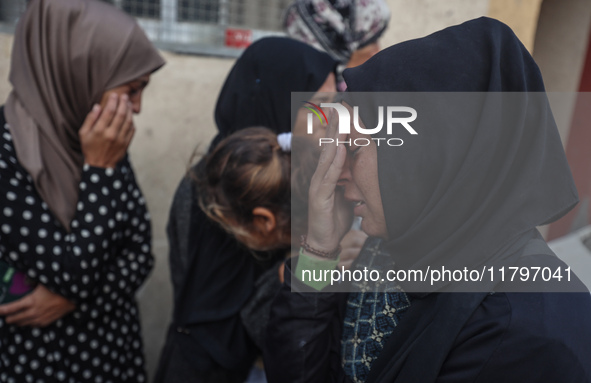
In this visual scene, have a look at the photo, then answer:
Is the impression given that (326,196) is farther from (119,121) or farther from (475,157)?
(119,121)

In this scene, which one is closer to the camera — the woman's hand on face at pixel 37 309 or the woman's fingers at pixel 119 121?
the woman's hand on face at pixel 37 309

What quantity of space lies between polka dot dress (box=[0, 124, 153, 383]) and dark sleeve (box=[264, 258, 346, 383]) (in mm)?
716

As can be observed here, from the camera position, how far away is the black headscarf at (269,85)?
1.73 metres

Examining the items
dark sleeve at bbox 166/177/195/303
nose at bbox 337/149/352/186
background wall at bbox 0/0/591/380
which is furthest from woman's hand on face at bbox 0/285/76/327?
background wall at bbox 0/0/591/380

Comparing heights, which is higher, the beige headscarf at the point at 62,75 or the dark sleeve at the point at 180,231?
the beige headscarf at the point at 62,75

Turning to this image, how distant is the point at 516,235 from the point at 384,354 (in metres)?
0.34

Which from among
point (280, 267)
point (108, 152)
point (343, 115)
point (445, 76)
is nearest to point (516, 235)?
point (445, 76)

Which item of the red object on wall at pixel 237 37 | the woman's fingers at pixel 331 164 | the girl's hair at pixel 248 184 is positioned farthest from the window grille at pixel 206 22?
the woman's fingers at pixel 331 164

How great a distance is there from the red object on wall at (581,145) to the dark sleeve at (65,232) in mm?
3385

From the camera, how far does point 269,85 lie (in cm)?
174

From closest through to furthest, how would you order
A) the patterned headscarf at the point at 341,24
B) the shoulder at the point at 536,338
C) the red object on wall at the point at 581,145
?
1. the shoulder at the point at 536,338
2. the patterned headscarf at the point at 341,24
3. the red object on wall at the point at 581,145

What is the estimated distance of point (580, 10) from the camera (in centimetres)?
337

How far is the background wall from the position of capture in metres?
2.68

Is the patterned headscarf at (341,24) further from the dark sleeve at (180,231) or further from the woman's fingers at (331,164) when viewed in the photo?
the woman's fingers at (331,164)
